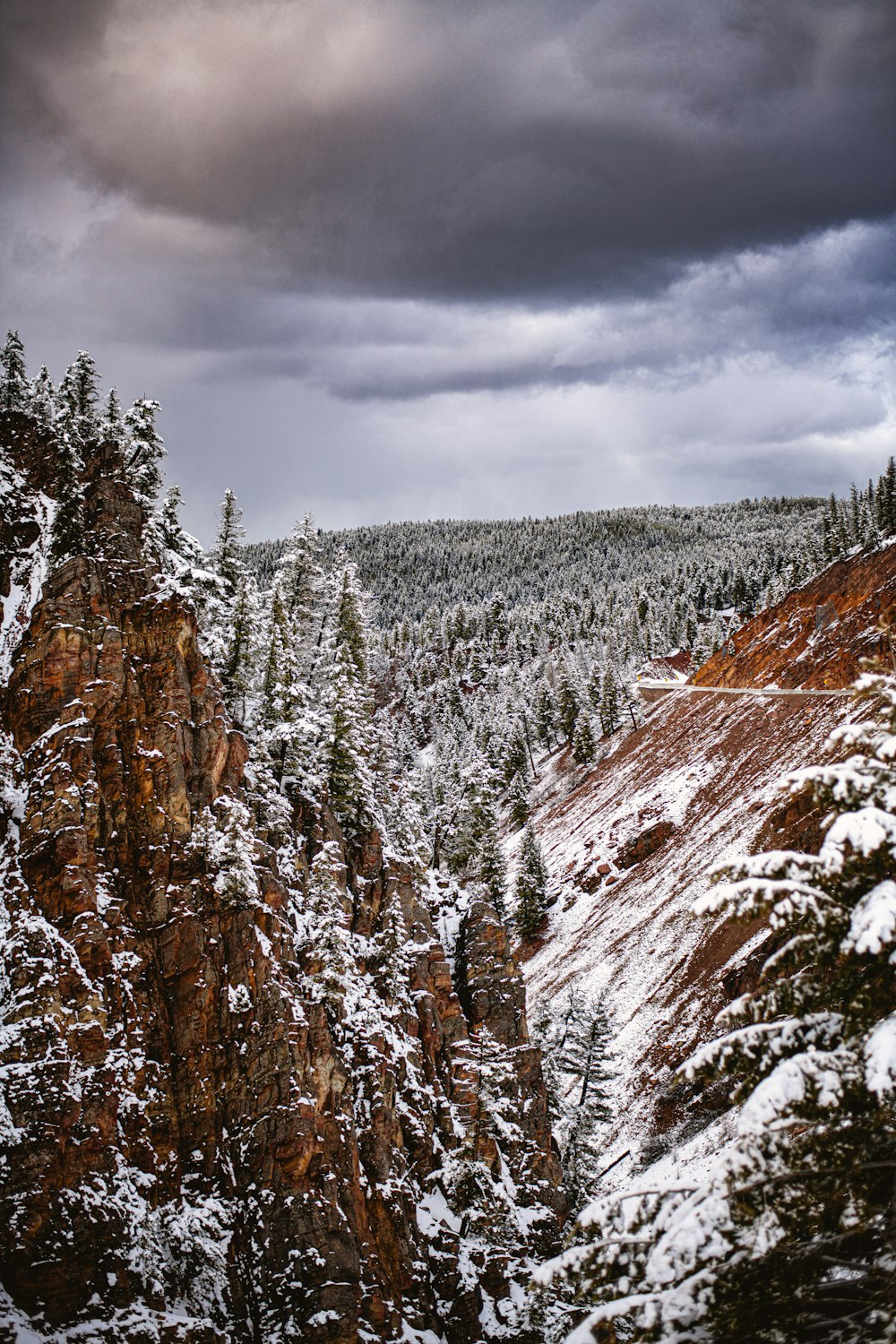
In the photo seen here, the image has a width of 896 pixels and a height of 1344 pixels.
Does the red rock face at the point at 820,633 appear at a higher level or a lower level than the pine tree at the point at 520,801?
higher

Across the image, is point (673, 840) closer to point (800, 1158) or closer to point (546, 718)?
point (546, 718)

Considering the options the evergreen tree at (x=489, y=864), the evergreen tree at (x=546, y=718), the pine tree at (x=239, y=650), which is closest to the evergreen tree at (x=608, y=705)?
the evergreen tree at (x=546, y=718)

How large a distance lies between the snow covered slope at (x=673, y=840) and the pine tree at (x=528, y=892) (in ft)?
6.62

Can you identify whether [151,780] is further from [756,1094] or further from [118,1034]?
[756,1094]

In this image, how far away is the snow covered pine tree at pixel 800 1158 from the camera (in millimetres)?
7074

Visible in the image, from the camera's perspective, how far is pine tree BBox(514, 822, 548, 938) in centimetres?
6700

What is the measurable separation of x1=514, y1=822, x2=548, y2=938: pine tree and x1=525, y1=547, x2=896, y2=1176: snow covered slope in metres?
2.02

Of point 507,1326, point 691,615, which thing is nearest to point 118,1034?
point 507,1326

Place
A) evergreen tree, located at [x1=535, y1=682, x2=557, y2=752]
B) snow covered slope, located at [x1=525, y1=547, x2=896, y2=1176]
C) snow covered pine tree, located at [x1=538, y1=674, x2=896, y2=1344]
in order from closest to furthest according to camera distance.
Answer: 1. snow covered pine tree, located at [x1=538, y1=674, x2=896, y2=1344]
2. snow covered slope, located at [x1=525, y1=547, x2=896, y2=1176]
3. evergreen tree, located at [x1=535, y1=682, x2=557, y2=752]

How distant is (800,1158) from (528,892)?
61996 millimetres

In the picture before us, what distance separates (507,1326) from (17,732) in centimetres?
2777

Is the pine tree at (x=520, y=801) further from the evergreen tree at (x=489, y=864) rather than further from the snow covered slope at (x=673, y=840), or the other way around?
the evergreen tree at (x=489, y=864)

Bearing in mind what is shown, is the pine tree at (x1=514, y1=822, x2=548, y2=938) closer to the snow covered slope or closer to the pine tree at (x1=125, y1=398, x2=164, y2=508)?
the snow covered slope

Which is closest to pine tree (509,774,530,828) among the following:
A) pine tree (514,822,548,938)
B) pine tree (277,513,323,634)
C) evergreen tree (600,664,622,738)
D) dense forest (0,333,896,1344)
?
dense forest (0,333,896,1344)
